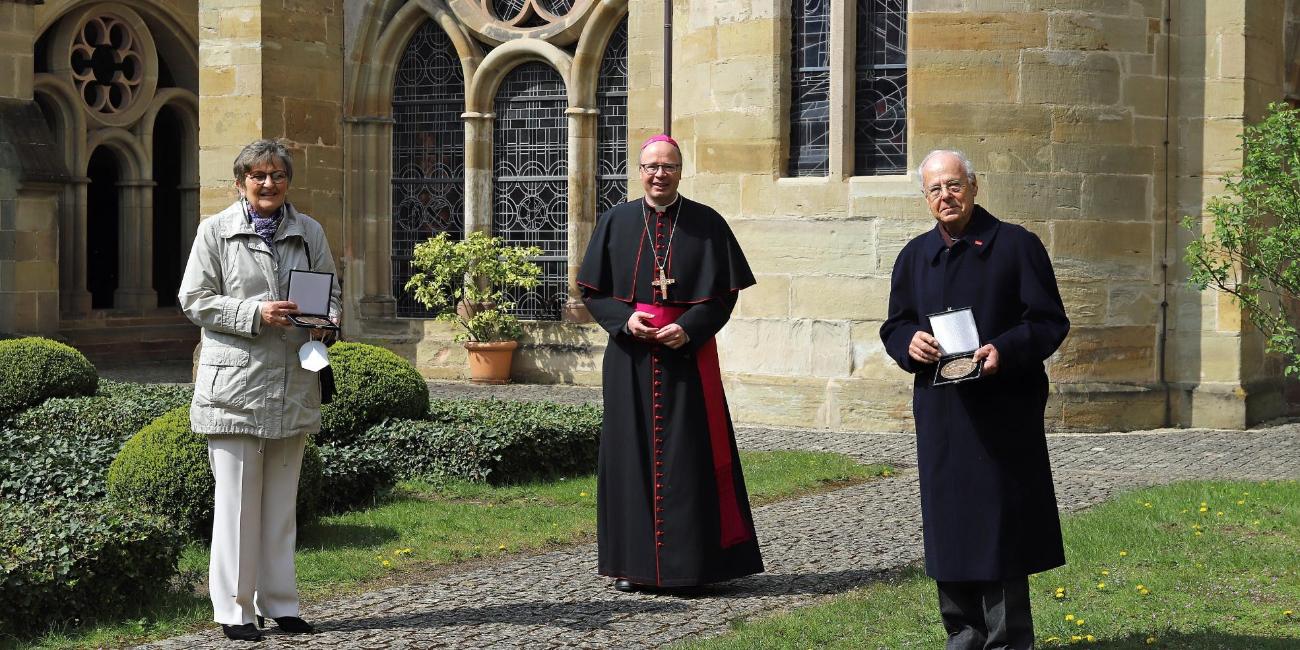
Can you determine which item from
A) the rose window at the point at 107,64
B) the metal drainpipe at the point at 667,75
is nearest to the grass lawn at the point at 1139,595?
the metal drainpipe at the point at 667,75

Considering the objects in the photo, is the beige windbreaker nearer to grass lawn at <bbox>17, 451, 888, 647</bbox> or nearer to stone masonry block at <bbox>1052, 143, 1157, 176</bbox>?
grass lawn at <bbox>17, 451, 888, 647</bbox>

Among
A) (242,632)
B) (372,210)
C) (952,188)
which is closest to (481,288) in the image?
(372,210)

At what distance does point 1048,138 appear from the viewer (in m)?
11.8

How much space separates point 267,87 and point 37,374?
192 inches

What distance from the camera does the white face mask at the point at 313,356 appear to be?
553cm

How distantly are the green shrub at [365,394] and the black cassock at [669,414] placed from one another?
3289 mm

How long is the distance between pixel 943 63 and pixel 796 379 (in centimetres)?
260

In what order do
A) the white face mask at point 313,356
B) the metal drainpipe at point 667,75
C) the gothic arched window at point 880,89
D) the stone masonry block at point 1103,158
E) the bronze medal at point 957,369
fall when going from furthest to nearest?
1. the metal drainpipe at point 667,75
2. the gothic arched window at point 880,89
3. the stone masonry block at point 1103,158
4. the white face mask at point 313,356
5. the bronze medal at point 957,369

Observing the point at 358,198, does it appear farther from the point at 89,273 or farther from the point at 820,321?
the point at 820,321

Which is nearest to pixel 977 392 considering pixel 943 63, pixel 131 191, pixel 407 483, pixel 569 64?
pixel 407 483

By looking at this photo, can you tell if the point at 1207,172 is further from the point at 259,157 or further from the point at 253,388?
the point at 253,388

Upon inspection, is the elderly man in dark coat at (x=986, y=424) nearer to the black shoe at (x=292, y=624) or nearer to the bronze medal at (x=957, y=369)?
the bronze medal at (x=957, y=369)

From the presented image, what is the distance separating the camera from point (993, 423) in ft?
16.1

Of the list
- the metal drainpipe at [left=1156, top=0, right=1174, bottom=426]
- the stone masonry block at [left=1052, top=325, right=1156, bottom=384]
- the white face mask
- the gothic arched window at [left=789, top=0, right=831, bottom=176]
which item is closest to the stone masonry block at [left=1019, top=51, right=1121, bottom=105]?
the metal drainpipe at [left=1156, top=0, right=1174, bottom=426]
